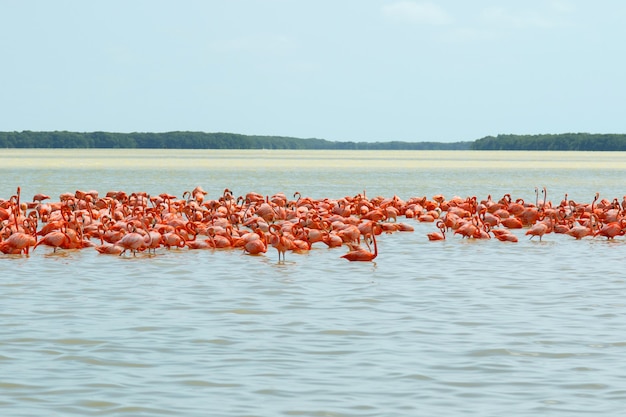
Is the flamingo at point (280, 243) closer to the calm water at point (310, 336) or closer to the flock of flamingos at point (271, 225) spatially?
the flock of flamingos at point (271, 225)

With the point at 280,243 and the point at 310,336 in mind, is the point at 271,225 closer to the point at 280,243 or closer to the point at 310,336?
the point at 280,243

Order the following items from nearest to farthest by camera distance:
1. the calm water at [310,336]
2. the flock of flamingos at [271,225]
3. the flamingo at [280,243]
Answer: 1. the calm water at [310,336]
2. the flamingo at [280,243]
3. the flock of flamingos at [271,225]

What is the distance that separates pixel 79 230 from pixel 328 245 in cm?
459

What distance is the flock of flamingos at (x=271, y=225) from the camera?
19.1m

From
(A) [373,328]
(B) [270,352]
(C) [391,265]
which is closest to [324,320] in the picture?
(A) [373,328]

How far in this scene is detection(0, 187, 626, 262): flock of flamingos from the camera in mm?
19109

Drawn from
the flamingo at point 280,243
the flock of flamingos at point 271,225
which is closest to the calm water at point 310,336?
the flamingo at point 280,243

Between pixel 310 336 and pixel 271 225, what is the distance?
347 inches

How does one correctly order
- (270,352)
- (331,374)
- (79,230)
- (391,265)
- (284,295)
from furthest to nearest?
1. (79,230)
2. (391,265)
3. (284,295)
4. (270,352)
5. (331,374)

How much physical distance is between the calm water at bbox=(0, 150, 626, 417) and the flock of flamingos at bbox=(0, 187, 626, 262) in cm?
43

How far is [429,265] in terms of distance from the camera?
712 inches

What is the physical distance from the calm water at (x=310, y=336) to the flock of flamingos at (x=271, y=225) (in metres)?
0.43

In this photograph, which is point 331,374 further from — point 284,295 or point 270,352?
point 284,295

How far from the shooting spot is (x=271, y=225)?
1991 centimetres
